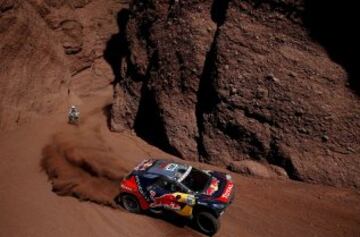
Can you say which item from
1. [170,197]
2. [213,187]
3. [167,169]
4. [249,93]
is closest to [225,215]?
[213,187]

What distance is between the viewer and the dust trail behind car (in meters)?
13.6

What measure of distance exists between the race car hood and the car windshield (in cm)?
17

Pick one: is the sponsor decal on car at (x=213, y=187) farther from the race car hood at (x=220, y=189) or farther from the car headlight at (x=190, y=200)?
the car headlight at (x=190, y=200)

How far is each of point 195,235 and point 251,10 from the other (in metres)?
9.22

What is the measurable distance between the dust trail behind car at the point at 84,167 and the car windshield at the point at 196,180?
2871 mm

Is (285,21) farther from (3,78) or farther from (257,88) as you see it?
(3,78)

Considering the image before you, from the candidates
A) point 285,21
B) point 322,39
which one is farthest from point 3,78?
point 322,39

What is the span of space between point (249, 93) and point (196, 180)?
4.71m

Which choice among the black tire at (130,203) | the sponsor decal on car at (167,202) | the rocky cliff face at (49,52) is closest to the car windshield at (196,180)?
the sponsor decal on car at (167,202)

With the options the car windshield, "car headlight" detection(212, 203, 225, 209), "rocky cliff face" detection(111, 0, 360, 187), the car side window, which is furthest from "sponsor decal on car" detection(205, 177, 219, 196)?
"rocky cliff face" detection(111, 0, 360, 187)

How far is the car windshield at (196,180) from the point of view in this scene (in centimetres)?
1186

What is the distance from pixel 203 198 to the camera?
11.4m

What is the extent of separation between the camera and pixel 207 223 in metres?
11.5

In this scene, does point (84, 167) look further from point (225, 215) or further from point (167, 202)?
point (225, 215)
